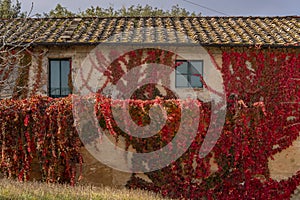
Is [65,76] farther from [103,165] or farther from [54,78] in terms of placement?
[103,165]

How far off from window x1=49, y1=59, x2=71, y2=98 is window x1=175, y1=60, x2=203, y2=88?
362cm

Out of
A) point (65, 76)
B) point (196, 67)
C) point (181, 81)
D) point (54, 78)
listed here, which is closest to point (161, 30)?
point (196, 67)

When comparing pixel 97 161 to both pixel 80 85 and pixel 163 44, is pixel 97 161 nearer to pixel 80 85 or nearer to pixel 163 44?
pixel 80 85

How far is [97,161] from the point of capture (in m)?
9.07

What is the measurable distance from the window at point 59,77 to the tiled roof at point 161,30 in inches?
32.5

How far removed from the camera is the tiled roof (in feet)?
38.4

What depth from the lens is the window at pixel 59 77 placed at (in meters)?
12.3

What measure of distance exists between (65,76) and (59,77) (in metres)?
0.22

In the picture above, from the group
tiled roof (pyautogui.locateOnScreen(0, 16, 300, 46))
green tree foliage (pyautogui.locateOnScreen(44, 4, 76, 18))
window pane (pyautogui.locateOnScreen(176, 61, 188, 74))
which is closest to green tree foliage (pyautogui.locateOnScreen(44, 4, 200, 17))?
green tree foliage (pyautogui.locateOnScreen(44, 4, 76, 18))

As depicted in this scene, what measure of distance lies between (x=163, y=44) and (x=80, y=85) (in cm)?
293

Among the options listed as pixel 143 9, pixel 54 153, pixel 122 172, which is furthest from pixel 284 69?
pixel 143 9

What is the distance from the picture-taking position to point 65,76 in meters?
12.4

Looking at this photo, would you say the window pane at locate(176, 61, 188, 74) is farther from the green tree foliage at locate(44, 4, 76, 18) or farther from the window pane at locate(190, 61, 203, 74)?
the green tree foliage at locate(44, 4, 76, 18)

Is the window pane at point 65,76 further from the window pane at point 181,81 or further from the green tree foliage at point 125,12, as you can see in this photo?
the green tree foliage at point 125,12
